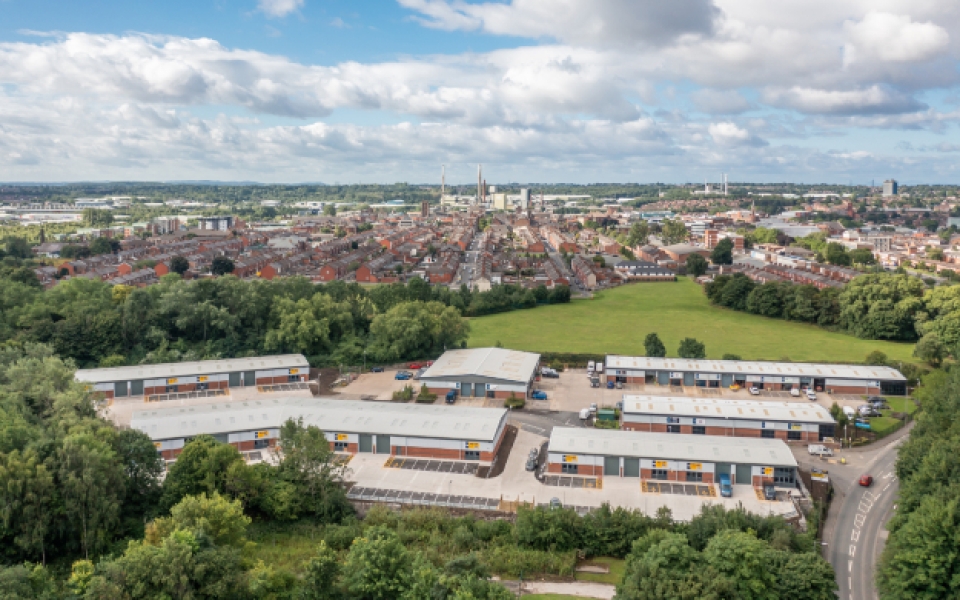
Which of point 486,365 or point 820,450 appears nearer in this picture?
point 820,450

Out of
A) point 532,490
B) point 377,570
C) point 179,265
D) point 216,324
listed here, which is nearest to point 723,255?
point 179,265

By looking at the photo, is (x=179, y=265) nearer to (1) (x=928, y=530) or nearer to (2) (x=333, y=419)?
(2) (x=333, y=419)

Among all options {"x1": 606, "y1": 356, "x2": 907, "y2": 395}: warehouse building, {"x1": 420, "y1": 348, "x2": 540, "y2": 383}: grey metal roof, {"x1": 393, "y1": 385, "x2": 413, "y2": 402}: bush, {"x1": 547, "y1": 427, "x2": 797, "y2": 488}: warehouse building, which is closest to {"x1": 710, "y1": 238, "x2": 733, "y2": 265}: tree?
{"x1": 606, "y1": 356, "x2": 907, "y2": 395}: warehouse building

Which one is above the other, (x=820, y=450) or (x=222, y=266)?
(x=222, y=266)

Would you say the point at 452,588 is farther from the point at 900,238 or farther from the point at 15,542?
the point at 900,238

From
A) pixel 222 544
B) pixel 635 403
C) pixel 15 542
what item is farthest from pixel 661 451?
pixel 15 542

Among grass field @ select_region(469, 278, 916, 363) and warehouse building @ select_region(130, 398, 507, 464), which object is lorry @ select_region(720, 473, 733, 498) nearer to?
warehouse building @ select_region(130, 398, 507, 464)
